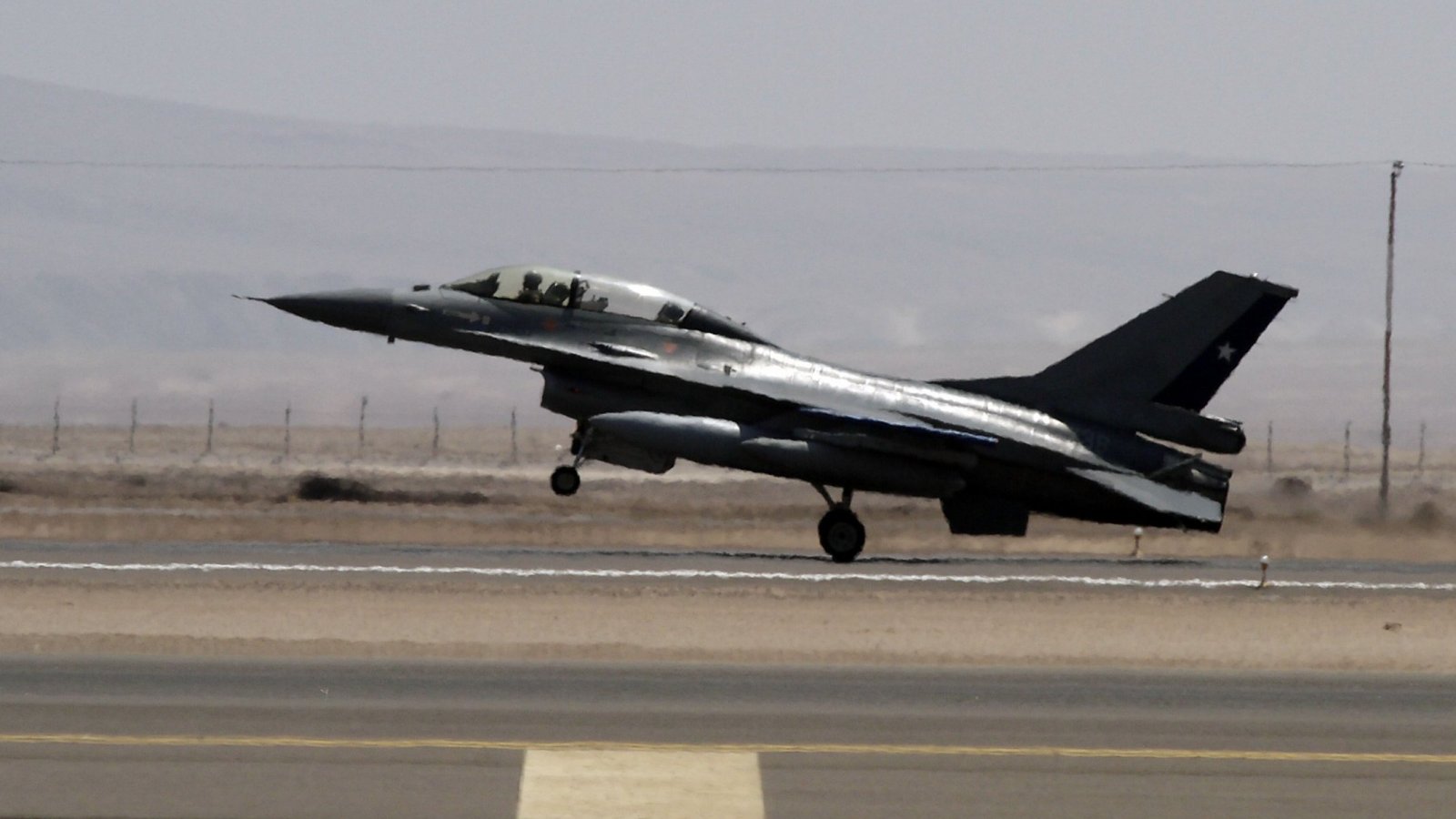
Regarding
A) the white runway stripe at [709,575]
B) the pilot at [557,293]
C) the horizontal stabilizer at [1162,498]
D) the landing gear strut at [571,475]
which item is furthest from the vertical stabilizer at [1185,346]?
the pilot at [557,293]

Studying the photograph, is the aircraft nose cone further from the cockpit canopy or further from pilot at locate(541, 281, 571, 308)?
pilot at locate(541, 281, 571, 308)

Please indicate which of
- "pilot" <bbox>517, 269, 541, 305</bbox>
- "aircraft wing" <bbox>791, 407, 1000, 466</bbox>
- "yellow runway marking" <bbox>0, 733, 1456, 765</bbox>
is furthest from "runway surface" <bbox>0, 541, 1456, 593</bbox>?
"yellow runway marking" <bbox>0, 733, 1456, 765</bbox>

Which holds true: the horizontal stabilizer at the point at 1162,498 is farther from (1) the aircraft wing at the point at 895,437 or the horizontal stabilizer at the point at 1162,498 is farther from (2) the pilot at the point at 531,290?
(2) the pilot at the point at 531,290

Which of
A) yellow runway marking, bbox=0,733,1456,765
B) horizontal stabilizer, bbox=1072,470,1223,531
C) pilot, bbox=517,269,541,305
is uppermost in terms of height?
yellow runway marking, bbox=0,733,1456,765

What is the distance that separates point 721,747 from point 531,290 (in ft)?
65.4

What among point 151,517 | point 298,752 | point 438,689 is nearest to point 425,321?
point 151,517

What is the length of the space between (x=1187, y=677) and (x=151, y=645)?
29.1ft

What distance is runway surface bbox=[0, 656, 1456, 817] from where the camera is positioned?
42.1 feet

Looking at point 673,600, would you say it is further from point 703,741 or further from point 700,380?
point 703,741

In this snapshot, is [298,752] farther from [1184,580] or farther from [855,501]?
[855,501]

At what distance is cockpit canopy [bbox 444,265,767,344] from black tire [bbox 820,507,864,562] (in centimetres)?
337

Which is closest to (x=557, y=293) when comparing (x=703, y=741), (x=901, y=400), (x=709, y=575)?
(x=901, y=400)

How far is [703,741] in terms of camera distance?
587 inches

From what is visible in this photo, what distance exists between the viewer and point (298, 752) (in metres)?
14.1
